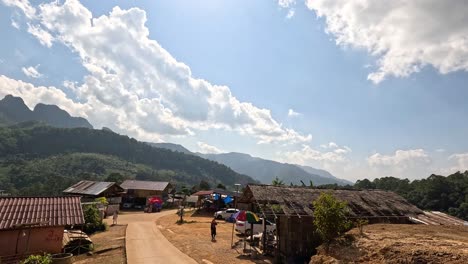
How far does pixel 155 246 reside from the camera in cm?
2402

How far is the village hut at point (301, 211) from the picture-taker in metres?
21.6

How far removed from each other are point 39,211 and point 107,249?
5.54 m

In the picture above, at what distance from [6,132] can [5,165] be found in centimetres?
4900

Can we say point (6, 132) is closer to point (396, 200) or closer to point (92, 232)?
point (92, 232)

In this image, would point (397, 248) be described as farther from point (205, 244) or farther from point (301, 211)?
point (205, 244)

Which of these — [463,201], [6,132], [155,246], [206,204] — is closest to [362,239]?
[155,246]

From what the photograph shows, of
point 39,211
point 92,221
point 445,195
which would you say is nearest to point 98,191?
point 92,221

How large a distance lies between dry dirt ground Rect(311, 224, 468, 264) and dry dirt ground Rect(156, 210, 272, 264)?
6562mm

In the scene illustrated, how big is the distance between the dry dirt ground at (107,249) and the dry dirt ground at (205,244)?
4315mm

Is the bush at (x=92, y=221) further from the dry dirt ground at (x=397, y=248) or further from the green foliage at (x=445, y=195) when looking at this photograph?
the green foliage at (x=445, y=195)

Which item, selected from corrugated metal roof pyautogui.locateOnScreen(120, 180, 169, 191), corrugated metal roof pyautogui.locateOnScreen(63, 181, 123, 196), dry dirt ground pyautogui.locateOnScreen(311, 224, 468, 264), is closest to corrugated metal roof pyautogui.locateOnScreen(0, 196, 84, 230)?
dry dirt ground pyautogui.locateOnScreen(311, 224, 468, 264)

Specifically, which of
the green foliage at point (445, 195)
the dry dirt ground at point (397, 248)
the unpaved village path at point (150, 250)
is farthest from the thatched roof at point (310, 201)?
the green foliage at point (445, 195)

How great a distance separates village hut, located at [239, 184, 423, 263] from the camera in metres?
21.6

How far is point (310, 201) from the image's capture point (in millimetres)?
23859
